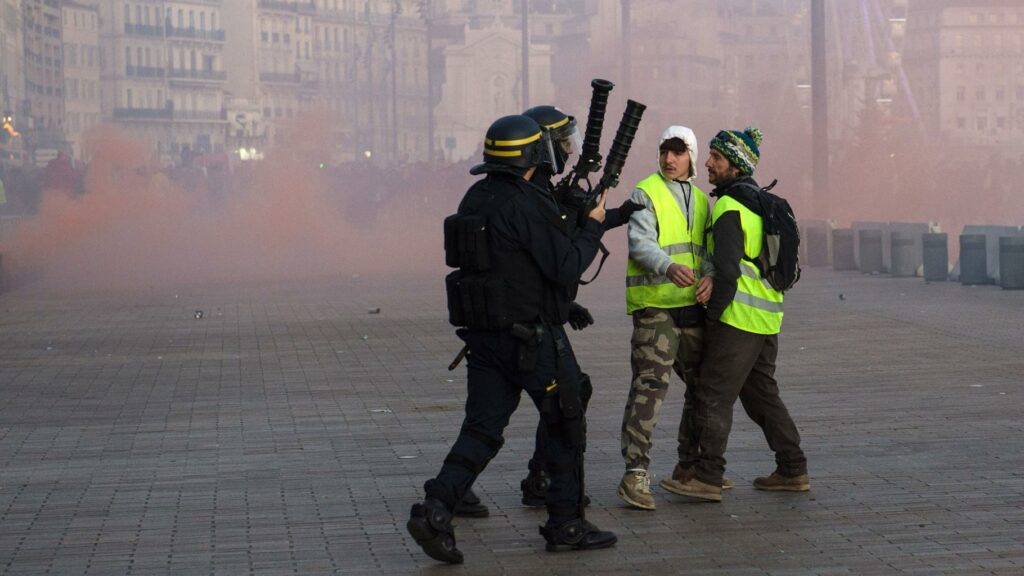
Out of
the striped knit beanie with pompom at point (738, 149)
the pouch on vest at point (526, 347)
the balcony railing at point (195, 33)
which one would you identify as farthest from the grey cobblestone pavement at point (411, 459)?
the balcony railing at point (195, 33)

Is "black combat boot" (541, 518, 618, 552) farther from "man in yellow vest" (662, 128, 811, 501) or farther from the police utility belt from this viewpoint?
"man in yellow vest" (662, 128, 811, 501)

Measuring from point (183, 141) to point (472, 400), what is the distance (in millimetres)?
124441

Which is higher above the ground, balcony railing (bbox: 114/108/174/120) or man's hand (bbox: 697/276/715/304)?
balcony railing (bbox: 114/108/174/120)

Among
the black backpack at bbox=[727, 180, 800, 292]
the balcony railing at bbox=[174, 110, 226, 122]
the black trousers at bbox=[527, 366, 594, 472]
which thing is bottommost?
the black trousers at bbox=[527, 366, 594, 472]

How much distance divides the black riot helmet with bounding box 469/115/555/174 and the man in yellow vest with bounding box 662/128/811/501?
1271 mm

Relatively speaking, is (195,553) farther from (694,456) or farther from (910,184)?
(910,184)

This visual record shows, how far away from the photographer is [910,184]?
242ft

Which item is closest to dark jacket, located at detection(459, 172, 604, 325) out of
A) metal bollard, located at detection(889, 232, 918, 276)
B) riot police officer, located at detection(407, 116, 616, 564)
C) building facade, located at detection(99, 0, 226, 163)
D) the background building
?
riot police officer, located at detection(407, 116, 616, 564)

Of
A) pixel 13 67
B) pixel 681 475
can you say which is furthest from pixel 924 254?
pixel 13 67

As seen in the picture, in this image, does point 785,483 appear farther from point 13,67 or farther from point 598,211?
point 13,67

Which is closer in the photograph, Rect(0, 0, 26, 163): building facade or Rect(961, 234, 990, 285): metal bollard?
Rect(961, 234, 990, 285): metal bollard

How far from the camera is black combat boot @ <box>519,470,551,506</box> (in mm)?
7945

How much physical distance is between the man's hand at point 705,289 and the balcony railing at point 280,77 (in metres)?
131

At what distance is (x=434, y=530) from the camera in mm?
6746
